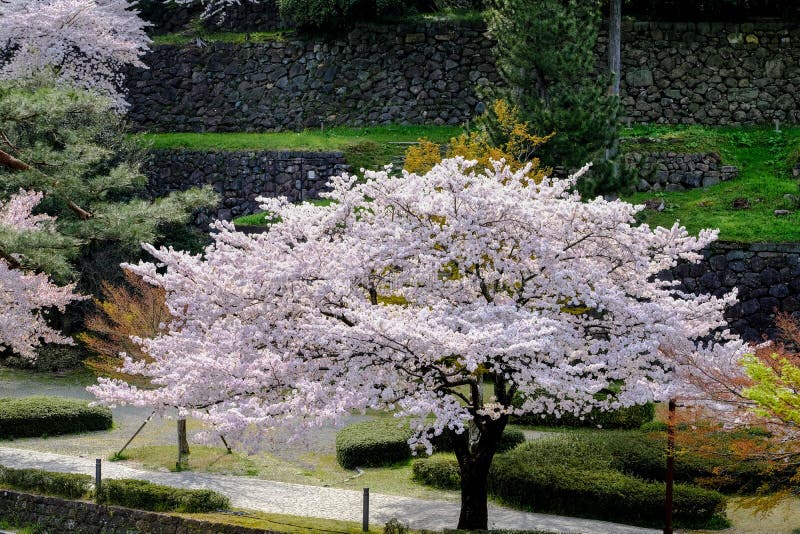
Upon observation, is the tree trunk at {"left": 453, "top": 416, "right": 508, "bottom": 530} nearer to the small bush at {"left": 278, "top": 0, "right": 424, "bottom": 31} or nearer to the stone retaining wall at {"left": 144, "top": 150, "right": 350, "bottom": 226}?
the stone retaining wall at {"left": 144, "top": 150, "right": 350, "bottom": 226}

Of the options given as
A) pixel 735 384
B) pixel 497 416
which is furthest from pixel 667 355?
pixel 497 416

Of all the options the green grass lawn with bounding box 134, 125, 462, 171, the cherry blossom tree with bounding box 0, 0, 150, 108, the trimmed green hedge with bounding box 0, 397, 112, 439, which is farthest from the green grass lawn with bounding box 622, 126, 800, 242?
the cherry blossom tree with bounding box 0, 0, 150, 108

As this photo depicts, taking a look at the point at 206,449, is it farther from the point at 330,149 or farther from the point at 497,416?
the point at 330,149

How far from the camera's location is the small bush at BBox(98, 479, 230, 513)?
15727mm

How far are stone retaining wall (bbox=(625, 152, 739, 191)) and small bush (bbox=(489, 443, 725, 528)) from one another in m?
12.7

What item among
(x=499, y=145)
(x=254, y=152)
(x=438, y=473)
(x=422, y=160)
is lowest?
(x=438, y=473)

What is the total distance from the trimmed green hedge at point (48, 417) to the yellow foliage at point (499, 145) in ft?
25.9

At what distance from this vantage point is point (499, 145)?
23516 millimetres

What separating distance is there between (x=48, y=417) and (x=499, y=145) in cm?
1061

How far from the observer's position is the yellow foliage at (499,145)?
22.4m

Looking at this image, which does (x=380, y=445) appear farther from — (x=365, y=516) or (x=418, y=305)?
(x=418, y=305)

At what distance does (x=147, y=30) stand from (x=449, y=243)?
2740 cm

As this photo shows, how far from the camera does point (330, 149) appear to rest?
3153cm

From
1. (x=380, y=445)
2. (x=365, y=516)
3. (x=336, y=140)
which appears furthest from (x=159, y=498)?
(x=336, y=140)
